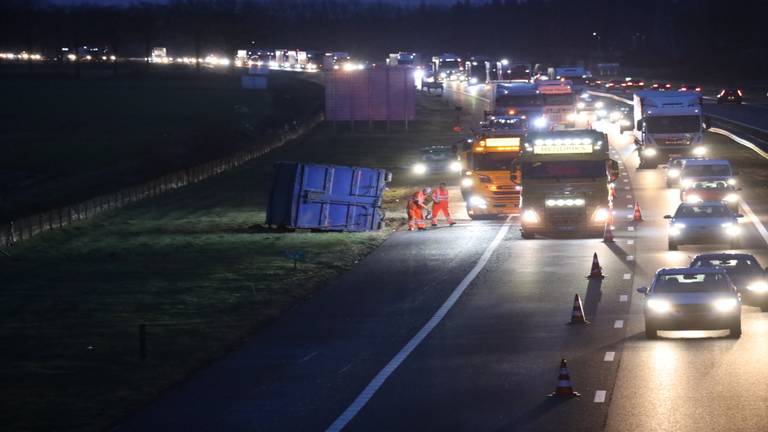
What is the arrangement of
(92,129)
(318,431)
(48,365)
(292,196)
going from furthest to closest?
(92,129)
(292,196)
(48,365)
(318,431)

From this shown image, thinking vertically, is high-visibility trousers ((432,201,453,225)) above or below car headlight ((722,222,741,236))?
below

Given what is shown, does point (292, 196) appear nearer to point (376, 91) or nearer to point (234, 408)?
point (234, 408)

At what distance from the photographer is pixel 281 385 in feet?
71.0

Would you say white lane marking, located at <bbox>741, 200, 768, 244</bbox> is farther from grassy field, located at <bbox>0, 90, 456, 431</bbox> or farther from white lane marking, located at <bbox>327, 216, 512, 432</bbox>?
grassy field, located at <bbox>0, 90, 456, 431</bbox>

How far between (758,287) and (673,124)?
4012 cm

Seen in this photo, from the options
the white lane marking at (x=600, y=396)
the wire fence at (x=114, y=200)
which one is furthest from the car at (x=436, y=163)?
the white lane marking at (x=600, y=396)

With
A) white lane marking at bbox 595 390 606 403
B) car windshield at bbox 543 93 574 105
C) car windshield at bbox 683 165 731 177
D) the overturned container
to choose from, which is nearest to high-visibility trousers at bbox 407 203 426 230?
the overturned container

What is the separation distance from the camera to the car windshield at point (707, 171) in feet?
177

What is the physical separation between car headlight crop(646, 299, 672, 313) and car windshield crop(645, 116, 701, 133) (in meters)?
43.5

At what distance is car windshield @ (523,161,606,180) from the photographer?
4106cm

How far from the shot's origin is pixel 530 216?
41406 mm

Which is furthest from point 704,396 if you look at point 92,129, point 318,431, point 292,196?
point 92,129

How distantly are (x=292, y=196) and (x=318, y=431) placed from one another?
2841 cm

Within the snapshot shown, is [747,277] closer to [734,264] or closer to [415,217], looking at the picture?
[734,264]
